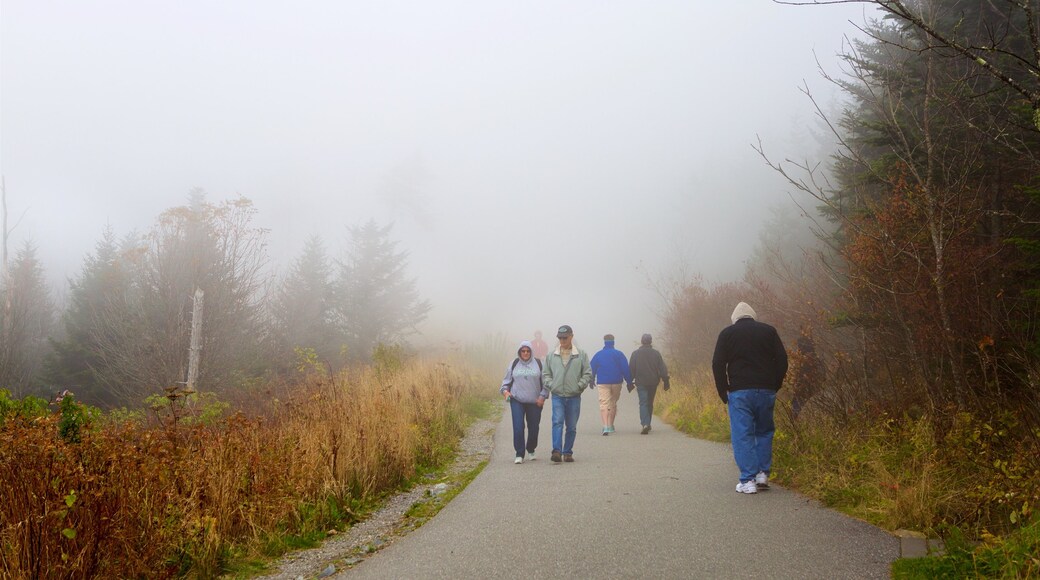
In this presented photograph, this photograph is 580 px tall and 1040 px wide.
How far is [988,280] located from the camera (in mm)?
8266

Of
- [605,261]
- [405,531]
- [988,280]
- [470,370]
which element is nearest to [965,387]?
[988,280]

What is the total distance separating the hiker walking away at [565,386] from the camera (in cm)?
1046

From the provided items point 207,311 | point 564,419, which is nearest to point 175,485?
point 564,419

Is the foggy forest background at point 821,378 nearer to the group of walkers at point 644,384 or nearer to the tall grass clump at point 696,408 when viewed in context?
the tall grass clump at point 696,408

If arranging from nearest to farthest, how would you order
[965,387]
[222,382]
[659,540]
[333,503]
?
[659,540], [333,503], [965,387], [222,382]

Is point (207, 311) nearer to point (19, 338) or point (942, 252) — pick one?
point (19, 338)

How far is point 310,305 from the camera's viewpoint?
3369cm

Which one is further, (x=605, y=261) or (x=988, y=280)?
(x=605, y=261)

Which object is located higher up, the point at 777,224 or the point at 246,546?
the point at 777,224

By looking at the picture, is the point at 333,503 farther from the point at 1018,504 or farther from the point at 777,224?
the point at 777,224

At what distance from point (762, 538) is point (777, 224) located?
40631mm

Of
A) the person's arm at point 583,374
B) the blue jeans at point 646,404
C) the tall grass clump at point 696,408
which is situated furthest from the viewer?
the blue jeans at point 646,404

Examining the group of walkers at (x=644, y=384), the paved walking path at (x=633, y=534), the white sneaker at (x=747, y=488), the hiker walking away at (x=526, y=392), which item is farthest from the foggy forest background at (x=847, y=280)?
the hiker walking away at (x=526, y=392)

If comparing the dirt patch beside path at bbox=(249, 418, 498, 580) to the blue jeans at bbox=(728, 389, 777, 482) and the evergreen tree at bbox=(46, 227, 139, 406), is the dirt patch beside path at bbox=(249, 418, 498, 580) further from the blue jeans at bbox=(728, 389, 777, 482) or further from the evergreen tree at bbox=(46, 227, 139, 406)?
the evergreen tree at bbox=(46, 227, 139, 406)
